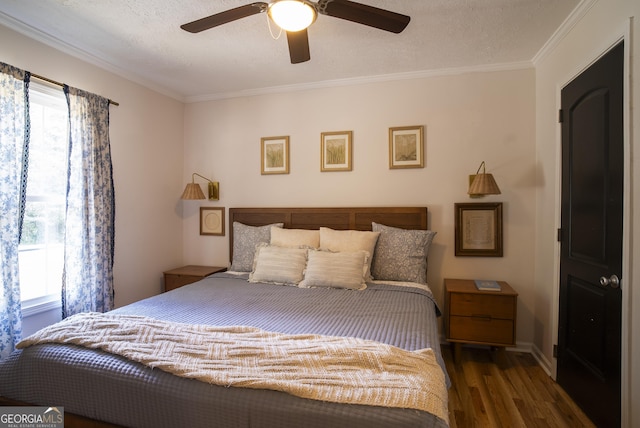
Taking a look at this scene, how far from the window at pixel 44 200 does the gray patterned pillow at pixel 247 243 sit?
1390 mm

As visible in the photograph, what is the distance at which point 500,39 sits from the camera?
7.77 ft

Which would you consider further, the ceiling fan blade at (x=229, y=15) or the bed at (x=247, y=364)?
the ceiling fan blade at (x=229, y=15)

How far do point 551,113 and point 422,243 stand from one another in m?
1.43

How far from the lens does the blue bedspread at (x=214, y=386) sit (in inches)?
39.8

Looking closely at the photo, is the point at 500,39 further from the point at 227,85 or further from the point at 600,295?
the point at 227,85

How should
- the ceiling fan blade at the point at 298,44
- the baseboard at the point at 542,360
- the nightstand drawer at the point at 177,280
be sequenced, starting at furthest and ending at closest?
the nightstand drawer at the point at 177,280 < the baseboard at the point at 542,360 < the ceiling fan blade at the point at 298,44

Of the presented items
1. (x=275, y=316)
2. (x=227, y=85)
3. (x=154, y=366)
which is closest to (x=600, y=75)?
(x=275, y=316)

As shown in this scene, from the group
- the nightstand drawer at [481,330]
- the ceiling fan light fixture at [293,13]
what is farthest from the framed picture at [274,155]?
the nightstand drawer at [481,330]

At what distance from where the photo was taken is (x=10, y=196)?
2.02m

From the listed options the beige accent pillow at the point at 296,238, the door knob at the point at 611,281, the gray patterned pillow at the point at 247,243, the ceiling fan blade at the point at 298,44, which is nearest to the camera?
the door knob at the point at 611,281

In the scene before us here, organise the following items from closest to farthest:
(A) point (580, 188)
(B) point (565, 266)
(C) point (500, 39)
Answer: (A) point (580, 188)
(B) point (565, 266)
(C) point (500, 39)

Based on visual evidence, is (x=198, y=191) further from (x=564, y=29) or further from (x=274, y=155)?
Answer: (x=564, y=29)

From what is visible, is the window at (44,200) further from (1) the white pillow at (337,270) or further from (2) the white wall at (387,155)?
(1) the white pillow at (337,270)

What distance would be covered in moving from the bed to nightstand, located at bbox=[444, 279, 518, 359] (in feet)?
1.45
